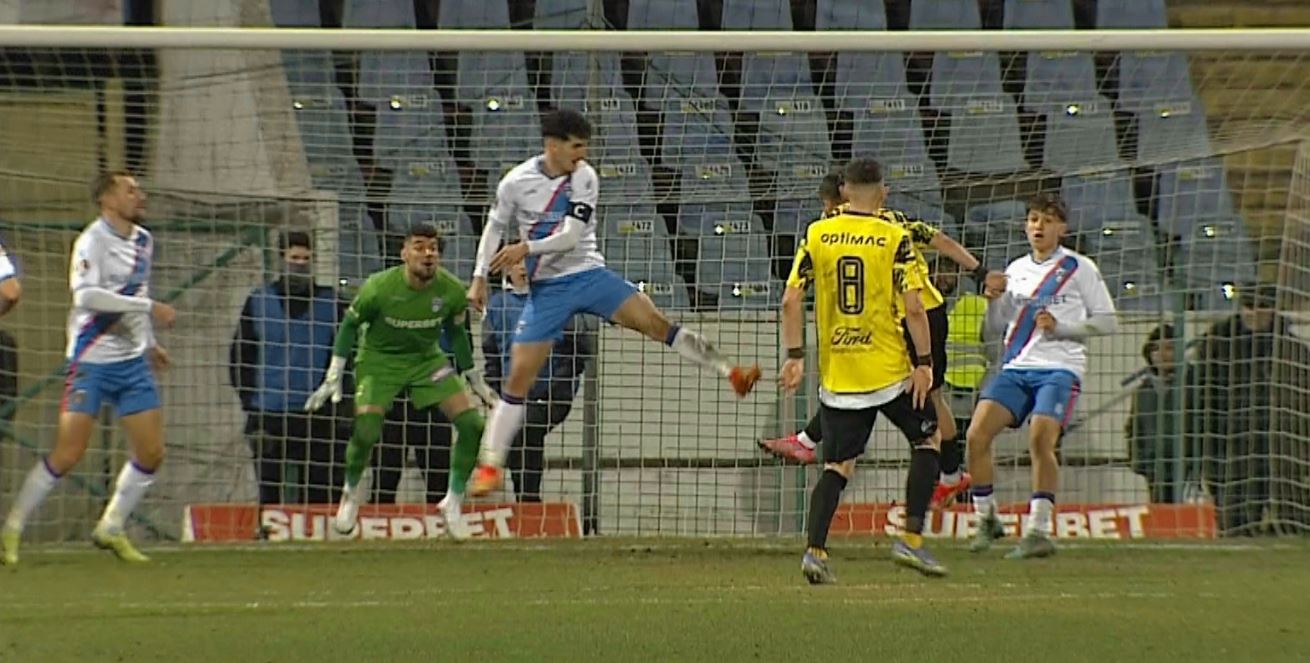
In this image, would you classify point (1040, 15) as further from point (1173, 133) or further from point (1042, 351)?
point (1042, 351)

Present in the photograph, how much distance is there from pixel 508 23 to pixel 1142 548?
5.83 m

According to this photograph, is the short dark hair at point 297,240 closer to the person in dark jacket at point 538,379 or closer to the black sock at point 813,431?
the person in dark jacket at point 538,379

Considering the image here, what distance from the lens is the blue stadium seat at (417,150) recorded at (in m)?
13.6

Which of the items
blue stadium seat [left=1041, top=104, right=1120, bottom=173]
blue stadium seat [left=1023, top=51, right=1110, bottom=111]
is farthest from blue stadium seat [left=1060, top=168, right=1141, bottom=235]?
blue stadium seat [left=1023, top=51, right=1110, bottom=111]

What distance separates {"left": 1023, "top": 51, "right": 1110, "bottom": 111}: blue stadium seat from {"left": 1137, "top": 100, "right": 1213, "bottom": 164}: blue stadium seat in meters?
0.48

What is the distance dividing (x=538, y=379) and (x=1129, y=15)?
5222mm

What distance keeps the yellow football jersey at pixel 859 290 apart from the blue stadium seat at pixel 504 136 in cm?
403

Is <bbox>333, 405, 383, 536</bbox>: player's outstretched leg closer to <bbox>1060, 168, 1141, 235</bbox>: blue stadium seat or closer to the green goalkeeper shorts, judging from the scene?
the green goalkeeper shorts

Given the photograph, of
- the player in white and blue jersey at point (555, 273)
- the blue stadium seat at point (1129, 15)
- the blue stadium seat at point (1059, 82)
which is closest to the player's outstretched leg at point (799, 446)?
the player in white and blue jersey at point (555, 273)

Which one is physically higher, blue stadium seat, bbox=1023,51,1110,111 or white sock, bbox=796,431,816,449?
→ blue stadium seat, bbox=1023,51,1110,111

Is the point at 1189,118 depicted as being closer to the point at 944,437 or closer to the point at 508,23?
the point at 944,437

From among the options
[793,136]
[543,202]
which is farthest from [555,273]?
[793,136]

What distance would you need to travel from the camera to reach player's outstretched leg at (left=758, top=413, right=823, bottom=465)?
12.6m

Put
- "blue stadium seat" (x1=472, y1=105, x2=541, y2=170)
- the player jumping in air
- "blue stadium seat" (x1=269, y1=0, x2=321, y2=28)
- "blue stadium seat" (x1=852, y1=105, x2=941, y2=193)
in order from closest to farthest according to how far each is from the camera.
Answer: the player jumping in air < "blue stadium seat" (x1=852, y1=105, x2=941, y2=193) < "blue stadium seat" (x1=472, y1=105, x2=541, y2=170) < "blue stadium seat" (x1=269, y1=0, x2=321, y2=28)
